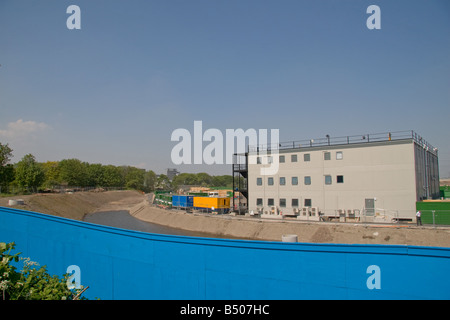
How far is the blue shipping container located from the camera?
4541cm

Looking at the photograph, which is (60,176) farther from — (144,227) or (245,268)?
(245,268)

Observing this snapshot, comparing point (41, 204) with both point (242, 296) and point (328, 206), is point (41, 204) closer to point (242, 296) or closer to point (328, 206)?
point (328, 206)

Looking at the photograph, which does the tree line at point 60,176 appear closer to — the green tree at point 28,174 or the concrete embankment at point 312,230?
the green tree at point 28,174

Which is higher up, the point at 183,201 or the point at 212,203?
the point at 212,203

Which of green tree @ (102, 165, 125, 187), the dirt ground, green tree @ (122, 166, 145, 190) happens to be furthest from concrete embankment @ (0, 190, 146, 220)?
green tree @ (122, 166, 145, 190)

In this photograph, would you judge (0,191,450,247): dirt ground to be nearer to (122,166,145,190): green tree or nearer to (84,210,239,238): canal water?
(84,210,239,238): canal water

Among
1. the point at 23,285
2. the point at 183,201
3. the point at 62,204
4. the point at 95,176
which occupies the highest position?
the point at 95,176

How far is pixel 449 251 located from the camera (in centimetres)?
581

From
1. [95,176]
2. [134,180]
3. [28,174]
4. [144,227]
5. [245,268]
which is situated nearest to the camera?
[245,268]

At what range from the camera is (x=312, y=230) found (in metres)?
28.7

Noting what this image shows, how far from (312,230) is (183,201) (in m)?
24.4

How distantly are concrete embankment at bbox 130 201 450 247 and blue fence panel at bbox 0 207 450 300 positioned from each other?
20947 mm

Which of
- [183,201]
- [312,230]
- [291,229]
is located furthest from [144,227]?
[312,230]

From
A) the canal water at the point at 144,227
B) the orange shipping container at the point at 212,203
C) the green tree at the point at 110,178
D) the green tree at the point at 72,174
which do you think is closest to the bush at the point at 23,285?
the canal water at the point at 144,227
